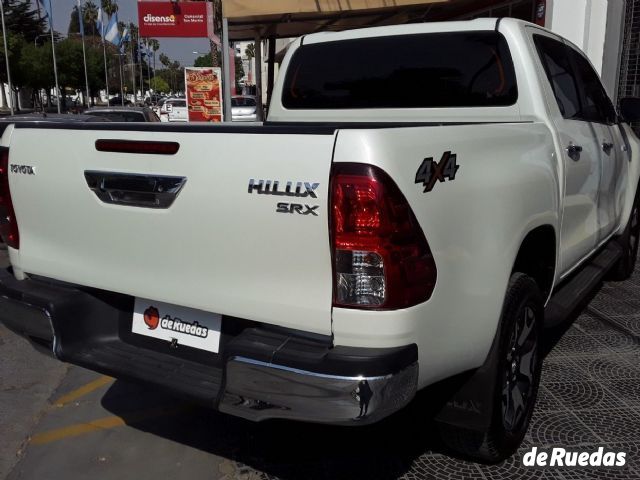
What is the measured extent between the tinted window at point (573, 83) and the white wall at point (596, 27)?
264 inches

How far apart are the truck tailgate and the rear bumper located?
10 centimetres

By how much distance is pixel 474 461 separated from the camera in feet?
10.1

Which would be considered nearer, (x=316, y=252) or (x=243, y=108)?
(x=316, y=252)

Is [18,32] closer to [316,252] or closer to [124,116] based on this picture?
[124,116]

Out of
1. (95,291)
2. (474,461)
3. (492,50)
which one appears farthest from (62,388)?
(492,50)

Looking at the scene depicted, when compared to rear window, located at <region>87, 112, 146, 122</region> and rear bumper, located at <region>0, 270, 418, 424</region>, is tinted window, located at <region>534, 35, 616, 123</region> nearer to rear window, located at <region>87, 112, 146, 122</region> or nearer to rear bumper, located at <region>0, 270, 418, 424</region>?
rear bumper, located at <region>0, 270, 418, 424</region>

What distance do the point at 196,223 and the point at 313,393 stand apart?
76 centimetres

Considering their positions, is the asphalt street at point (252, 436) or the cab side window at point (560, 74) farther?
the cab side window at point (560, 74)

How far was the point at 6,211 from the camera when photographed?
121 inches

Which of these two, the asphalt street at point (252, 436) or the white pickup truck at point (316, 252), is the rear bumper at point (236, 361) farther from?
the asphalt street at point (252, 436)

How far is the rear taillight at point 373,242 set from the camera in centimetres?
205

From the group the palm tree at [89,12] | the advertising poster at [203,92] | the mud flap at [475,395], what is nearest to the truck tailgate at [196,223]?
the mud flap at [475,395]

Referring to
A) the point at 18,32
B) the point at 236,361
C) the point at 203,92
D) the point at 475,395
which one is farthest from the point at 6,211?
the point at 18,32

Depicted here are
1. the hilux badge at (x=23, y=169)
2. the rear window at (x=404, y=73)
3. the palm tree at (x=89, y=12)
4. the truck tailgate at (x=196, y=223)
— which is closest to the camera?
the truck tailgate at (x=196, y=223)
